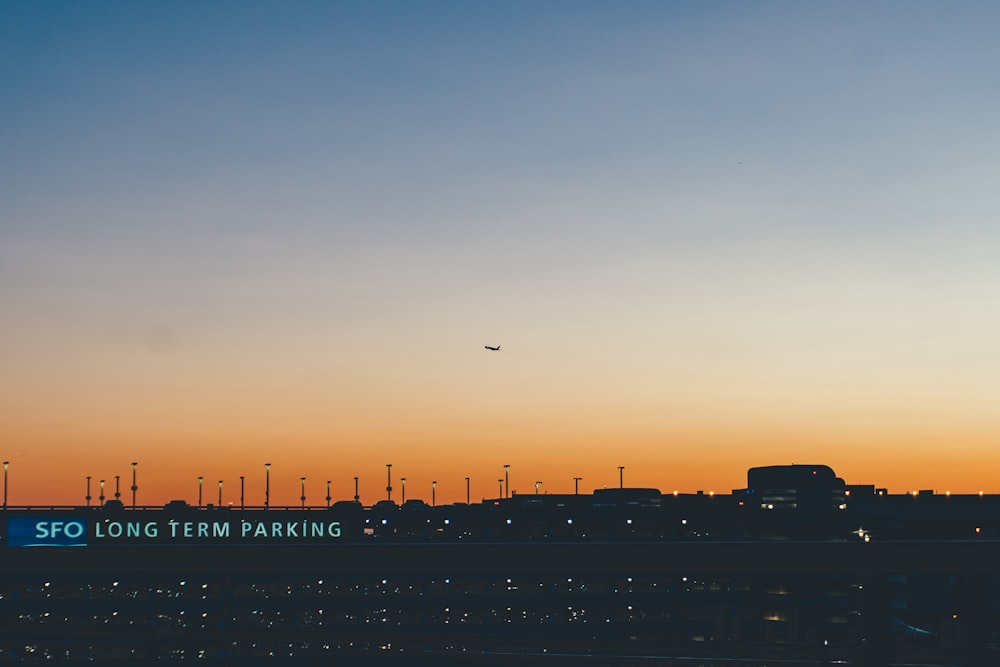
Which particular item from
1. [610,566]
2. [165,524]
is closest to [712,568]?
[610,566]

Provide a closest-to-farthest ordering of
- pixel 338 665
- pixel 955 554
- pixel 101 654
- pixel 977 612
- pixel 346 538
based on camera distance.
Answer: pixel 955 554
pixel 977 612
pixel 346 538
pixel 338 665
pixel 101 654

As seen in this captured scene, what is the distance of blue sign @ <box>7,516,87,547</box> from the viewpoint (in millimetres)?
115062

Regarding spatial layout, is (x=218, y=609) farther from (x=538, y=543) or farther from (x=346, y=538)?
(x=538, y=543)

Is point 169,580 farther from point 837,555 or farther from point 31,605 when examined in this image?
point 837,555

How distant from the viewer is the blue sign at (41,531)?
115 metres

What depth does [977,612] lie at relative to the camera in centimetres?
9000

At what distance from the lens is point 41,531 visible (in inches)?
4555

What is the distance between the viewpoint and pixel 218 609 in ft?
649

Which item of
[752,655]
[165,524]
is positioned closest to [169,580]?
[165,524]

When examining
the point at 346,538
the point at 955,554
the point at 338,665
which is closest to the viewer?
the point at 955,554

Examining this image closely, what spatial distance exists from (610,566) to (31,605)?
140 meters

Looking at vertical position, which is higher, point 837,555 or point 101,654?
point 837,555

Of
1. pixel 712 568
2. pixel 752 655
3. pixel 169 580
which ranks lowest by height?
pixel 752 655

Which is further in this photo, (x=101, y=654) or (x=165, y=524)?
(x=101, y=654)
